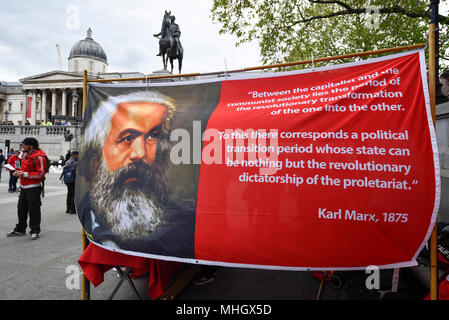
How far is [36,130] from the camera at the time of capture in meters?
26.3

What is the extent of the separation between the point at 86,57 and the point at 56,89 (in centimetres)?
1082

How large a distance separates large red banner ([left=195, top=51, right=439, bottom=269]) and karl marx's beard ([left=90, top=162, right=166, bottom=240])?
0.43m

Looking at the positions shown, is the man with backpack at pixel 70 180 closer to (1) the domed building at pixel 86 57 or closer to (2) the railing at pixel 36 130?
(2) the railing at pixel 36 130

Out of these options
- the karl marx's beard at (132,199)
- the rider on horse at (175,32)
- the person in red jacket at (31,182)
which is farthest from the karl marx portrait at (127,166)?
the rider on horse at (175,32)

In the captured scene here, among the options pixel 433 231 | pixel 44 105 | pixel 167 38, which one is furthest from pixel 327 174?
pixel 44 105

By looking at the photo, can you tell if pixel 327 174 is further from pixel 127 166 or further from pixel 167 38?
pixel 167 38

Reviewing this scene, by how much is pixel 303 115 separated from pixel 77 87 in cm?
6405

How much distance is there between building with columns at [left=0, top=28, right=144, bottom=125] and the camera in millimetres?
55750

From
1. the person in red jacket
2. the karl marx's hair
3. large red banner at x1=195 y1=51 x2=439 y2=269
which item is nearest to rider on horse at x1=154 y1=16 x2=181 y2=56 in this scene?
the person in red jacket

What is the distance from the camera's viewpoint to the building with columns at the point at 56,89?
5575cm

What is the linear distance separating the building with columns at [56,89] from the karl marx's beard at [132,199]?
5772cm

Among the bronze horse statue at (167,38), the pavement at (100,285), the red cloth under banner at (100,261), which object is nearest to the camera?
the red cloth under banner at (100,261)

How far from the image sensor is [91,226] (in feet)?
8.52
